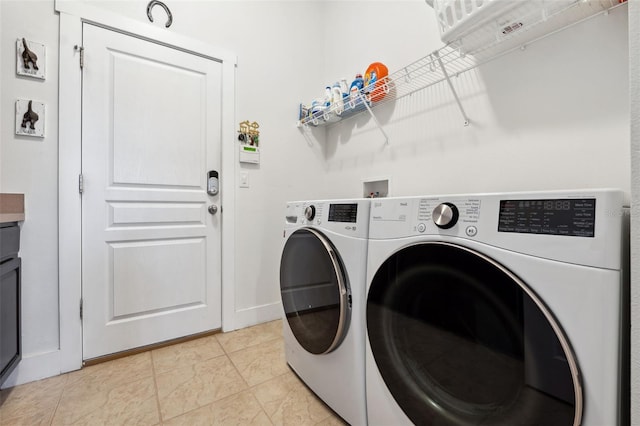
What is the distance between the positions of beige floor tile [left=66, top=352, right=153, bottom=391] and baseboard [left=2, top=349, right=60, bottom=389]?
0.29ft

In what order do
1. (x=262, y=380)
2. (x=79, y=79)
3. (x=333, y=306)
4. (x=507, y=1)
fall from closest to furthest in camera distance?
(x=507, y=1)
(x=333, y=306)
(x=262, y=380)
(x=79, y=79)

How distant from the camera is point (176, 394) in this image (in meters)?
1.22

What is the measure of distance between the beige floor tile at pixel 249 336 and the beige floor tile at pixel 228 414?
44 cm

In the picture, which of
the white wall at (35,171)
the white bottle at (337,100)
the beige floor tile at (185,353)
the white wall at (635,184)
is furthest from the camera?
the white bottle at (337,100)

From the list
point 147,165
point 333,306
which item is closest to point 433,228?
point 333,306

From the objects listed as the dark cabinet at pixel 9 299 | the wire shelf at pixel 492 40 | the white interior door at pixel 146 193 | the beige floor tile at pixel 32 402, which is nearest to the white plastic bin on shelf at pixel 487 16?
the wire shelf at pixel 492 40

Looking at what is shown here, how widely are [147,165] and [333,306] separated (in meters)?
1.39

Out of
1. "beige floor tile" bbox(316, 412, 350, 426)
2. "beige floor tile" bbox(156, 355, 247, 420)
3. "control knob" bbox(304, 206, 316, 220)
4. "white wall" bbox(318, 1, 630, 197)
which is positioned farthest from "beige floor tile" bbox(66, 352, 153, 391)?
"white wall" bbox(318, 1, 630, 197)

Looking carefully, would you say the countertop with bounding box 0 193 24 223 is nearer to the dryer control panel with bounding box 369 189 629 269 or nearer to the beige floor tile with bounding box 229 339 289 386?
the beige floor tile with bounding box 229 339 289 386

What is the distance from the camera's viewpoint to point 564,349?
1.66 ft

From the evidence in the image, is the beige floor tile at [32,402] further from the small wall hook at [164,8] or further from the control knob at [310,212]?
the small wall hook at [164,8]

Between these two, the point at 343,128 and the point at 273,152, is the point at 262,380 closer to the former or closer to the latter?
the point at 273,152

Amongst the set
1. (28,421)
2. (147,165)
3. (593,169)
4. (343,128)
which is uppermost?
(343,128)

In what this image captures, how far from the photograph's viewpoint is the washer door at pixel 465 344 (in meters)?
0.53
